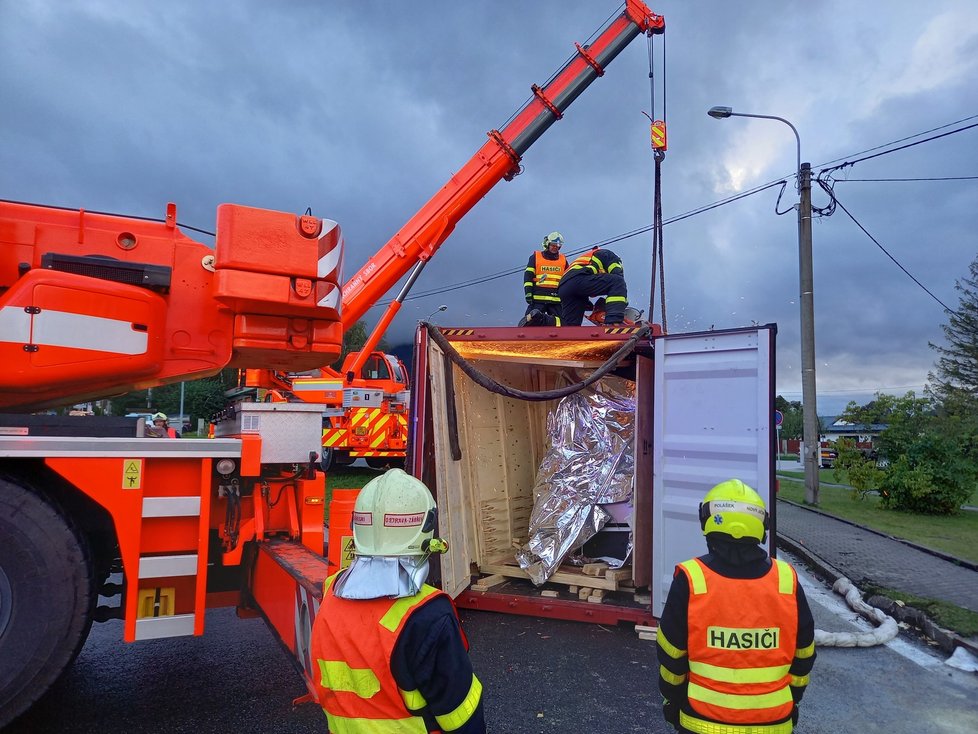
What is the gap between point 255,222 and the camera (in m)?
3.67

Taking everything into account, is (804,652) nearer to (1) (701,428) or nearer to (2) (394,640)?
(2) (394,640)

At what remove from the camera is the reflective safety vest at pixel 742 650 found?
2.28 metres

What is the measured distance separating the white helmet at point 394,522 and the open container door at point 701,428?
3.73 meters

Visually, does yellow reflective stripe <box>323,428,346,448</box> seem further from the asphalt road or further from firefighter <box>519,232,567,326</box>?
the asphalt road

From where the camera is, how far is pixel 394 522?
6.30ft

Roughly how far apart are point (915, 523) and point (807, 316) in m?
4.26

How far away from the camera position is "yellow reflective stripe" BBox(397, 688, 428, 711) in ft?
6.07

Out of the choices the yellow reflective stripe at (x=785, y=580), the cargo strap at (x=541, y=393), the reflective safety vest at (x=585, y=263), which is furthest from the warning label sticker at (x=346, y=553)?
the reflective safety vest at (x=585, y=263)

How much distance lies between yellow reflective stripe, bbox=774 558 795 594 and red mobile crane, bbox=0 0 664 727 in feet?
6.27

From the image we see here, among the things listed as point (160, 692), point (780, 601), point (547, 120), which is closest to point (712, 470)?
point (780, 601)

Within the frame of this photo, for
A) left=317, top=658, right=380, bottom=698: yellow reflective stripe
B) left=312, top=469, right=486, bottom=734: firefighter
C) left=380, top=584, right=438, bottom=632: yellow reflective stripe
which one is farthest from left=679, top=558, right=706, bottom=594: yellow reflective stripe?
left=317, top=658, right=380, bottom=698: yellow reflective stripe

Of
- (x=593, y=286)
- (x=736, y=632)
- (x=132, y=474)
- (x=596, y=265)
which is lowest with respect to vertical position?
(x=736, y=632)

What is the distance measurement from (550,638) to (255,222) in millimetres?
3837

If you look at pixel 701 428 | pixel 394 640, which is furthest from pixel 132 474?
pixel 701 428
